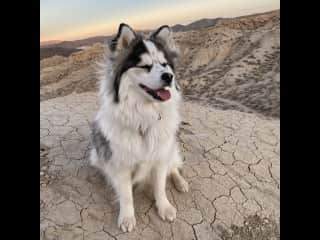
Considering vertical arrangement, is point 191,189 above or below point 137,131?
below

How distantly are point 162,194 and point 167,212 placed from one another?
0.13 meters

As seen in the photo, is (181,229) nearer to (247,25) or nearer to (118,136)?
(118,136)

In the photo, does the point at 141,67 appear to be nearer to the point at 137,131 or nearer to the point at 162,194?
the point at 137,131

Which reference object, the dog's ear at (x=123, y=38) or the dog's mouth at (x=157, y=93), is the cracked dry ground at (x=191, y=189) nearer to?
the dog's mouth at (x=157, y=93)

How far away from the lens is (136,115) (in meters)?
2.27

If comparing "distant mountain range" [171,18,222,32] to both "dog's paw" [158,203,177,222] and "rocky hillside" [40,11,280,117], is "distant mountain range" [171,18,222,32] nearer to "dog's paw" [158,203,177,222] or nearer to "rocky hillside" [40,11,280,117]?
"rocky hillside" [40,11,280,117]

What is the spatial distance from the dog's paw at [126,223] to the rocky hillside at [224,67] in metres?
2.58

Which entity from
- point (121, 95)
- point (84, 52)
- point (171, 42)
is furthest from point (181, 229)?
point (84, 52)

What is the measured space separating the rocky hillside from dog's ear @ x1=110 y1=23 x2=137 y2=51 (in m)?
2.69

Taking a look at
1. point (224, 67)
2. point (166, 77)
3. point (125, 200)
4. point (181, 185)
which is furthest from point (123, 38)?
point (224, 67)

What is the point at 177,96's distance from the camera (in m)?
2.34

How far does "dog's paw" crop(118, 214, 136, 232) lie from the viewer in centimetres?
241

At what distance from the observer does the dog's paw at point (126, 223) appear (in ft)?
7.92

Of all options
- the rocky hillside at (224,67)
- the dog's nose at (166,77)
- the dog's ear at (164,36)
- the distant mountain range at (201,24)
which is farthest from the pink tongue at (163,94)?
the distant mountain range at (201,24)
